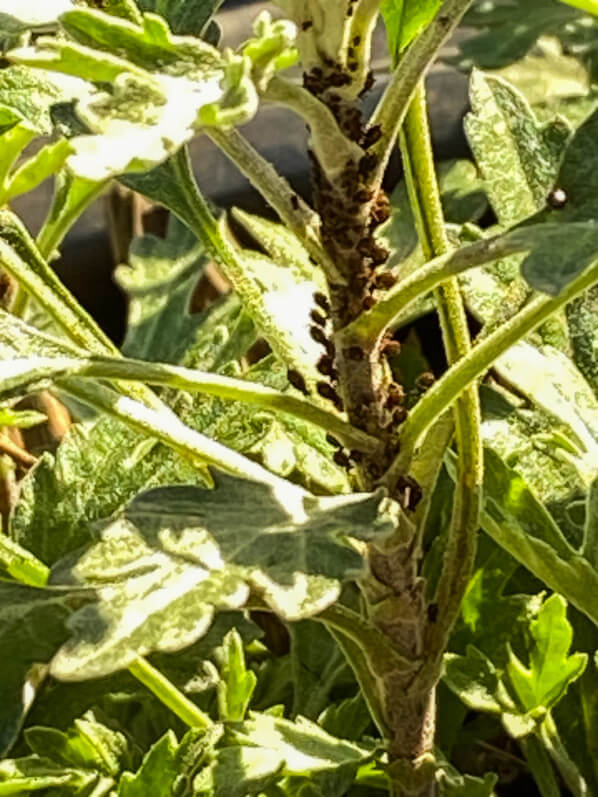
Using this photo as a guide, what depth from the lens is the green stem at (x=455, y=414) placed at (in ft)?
1.62

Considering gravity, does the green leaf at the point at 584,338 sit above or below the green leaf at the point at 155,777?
above

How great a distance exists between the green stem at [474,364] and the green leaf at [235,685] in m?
0.14

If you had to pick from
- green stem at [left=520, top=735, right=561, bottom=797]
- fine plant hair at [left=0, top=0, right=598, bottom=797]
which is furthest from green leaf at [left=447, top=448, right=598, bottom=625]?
green stem at [left=520, top=735, right=561, bottom=797]

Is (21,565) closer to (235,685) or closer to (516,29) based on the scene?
(235,685)

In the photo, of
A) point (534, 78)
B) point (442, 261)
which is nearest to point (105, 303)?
point (534, 78)

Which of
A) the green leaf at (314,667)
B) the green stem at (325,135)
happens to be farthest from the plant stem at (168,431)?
the green leaf at (314,667)

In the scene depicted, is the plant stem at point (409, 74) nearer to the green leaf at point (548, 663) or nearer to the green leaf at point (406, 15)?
the green leaf at point (406, 15)

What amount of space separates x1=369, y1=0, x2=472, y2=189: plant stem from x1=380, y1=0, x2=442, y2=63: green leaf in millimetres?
58

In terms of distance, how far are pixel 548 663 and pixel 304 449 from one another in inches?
5.5

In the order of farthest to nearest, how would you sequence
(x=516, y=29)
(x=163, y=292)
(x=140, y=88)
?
(x=516, y=29)
(x=163, y=292)
(x=140, y=88)

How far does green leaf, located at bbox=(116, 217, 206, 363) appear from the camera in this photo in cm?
81

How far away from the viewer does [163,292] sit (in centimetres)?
83

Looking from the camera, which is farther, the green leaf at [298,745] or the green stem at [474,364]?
the green leaf at [298,745]

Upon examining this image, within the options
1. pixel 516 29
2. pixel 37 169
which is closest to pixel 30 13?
pixel 37 169
